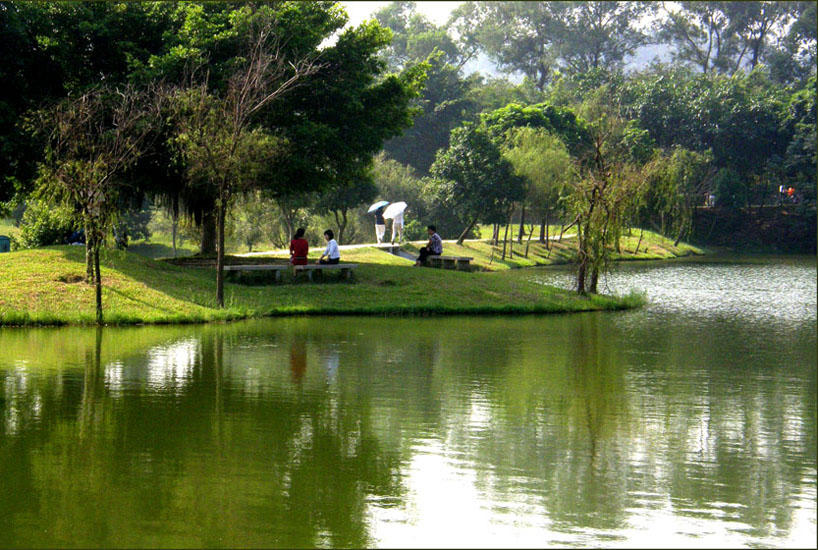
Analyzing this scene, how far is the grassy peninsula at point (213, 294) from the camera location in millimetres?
22766

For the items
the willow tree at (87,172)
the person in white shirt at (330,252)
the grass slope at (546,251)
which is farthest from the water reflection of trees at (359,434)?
the grass slope at (546,251)

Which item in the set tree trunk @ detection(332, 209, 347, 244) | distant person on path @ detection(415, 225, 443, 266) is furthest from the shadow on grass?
distant person on path @ detection(415, 225, 443, 266)

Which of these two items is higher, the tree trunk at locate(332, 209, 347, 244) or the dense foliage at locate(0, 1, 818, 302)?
the dense foliage at locate(0, 1, 818, 302)

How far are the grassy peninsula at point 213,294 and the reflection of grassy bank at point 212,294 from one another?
0.02 meters

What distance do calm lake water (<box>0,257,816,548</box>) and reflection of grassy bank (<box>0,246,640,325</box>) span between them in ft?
4.56

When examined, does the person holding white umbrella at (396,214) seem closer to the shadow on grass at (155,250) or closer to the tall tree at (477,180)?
the tall tree at (477,180)

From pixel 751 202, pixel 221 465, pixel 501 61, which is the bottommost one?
pixel 221 465

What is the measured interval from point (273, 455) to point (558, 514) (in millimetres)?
3535

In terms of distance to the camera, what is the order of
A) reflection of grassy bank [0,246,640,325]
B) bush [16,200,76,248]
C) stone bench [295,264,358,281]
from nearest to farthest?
reflection of grassy bank [0,246,640,325] < stone bench [295,264,358,281] < bush [16,200,76,248]

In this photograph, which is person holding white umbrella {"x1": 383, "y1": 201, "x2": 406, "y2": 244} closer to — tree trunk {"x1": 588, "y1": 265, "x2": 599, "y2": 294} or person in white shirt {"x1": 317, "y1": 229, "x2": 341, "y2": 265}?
person in white shirt {"x1": 317, "y1": 229, "x2": 341, "y2": 265}

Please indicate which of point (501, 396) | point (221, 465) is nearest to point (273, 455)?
point (221, 465)

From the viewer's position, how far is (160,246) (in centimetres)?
6625

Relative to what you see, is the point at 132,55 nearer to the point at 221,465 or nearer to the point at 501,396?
the point at 501,396

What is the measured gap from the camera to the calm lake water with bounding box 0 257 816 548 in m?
9.02
